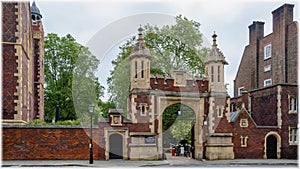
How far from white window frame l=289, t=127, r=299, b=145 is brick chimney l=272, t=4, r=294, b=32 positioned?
10.3m

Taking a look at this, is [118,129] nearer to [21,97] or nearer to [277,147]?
[21,97]

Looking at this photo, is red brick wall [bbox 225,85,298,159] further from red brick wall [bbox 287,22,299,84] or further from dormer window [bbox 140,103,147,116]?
dormer window [bbox 140,103,147,116]

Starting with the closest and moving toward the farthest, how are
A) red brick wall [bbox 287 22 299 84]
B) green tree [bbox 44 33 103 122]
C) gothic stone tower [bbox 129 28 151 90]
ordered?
gothic stone tower [bbox 129 28 151 90] → red brick wall [bbox 287 22 299 84] → green tree [bbox 44 33 103 122]

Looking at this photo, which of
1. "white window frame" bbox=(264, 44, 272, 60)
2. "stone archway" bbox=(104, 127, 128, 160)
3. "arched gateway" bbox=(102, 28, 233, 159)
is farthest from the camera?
"white window frame" bbox=(264, 44, 272, 60)

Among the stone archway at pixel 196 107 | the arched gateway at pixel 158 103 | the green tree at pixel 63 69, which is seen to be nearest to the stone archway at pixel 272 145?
the arched gateway at pixel 158 103

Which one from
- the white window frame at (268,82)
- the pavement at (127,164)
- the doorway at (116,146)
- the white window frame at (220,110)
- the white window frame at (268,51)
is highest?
the white window frame at (268,51)

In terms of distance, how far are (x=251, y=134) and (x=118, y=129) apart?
31.6ft

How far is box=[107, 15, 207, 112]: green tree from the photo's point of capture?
3266cm

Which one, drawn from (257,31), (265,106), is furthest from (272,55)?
(265,106)

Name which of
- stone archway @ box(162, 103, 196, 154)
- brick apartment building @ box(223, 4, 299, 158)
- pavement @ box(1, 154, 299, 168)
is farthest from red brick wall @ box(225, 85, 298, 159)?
stone archway @ box(162, 103, 196, 154)

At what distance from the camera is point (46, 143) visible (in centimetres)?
2222

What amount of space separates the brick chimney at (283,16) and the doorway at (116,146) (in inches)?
745

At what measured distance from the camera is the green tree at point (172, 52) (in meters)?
32.7

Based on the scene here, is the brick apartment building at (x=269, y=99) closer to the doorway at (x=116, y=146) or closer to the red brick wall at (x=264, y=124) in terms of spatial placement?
the red brick wall at (x=264, y=124)
